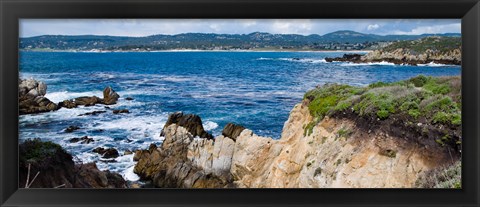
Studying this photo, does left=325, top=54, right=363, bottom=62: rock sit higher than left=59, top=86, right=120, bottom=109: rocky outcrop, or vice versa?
left=325, top=54, right=363, bottom=62: rock

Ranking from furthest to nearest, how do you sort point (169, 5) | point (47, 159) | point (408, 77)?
point (408, 77) → point (47, 159) → point (169, 5)

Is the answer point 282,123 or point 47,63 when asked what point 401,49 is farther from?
point 47,63

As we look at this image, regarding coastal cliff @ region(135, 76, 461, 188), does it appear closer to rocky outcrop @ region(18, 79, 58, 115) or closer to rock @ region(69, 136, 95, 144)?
rock @ region(69, 136, 95, 144)

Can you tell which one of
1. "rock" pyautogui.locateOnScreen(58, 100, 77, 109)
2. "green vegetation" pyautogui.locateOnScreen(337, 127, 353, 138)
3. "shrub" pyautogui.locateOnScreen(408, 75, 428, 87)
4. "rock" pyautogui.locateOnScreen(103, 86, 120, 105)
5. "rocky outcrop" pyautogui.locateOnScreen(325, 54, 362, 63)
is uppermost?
"rocky outcrop" pyautogui.locateOnScreen(325, 54, 362, 63)

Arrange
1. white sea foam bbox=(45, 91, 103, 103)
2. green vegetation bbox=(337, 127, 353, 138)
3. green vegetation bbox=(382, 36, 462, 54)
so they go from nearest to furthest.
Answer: green vegetation bbox=(382, 36, 462, 54)
white sea foam bbox=(45, 91, 103, 103)
green vegetation bbox=(337, 127, 353, 138)

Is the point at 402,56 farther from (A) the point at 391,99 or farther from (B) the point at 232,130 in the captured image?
(B) the point at 232,130

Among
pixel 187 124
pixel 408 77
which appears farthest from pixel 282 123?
pixel 408 77

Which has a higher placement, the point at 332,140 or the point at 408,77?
the point at 408,77

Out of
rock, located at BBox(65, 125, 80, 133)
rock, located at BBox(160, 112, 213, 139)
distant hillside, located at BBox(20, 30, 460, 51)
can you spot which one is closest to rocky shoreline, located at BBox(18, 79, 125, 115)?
A: rock, located at BBox(65, 125, 80, 133)
